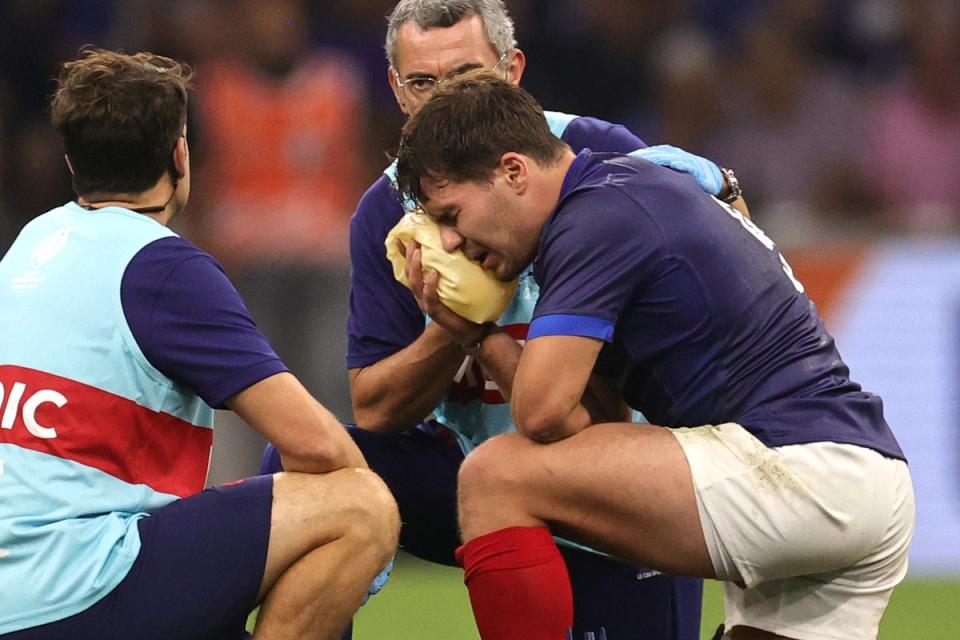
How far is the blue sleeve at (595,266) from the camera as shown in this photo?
3.48 meters

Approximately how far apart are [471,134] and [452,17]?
0.95 meters

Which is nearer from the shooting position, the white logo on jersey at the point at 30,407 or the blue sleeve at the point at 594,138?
the white logo on jersey at the point at 30,407

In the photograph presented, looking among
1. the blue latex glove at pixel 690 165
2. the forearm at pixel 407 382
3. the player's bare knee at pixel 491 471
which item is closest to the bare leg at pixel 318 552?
the player's bare knee at pixel 491 471

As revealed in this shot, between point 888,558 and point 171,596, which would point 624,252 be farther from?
point 171,596

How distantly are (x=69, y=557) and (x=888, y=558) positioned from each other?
1781mm

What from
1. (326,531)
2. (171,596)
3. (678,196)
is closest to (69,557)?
(171,596)

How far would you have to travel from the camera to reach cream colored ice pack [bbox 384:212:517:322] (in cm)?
370

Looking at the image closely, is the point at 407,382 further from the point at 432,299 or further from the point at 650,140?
the point at 650,140

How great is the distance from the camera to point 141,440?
355 centimetres

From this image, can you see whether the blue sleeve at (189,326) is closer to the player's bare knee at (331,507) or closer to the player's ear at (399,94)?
the player's bare knee at (331,507)

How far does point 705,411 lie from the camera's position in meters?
3.66

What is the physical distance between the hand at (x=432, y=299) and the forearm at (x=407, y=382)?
230 millimetres

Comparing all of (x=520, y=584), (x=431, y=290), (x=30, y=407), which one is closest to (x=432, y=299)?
(x=431, y=290)

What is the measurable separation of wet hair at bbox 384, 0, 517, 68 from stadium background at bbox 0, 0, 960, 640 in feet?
8.42
